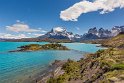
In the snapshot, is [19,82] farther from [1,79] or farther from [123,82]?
[123,82]

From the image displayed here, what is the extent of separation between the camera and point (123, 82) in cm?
2034

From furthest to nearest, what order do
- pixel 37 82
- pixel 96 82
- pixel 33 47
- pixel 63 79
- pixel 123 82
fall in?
pixel 33 47 < pixel 37 82 < pixel 63 79 < pixel 96 82 < pixel 123 82

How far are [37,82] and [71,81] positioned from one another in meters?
12.8

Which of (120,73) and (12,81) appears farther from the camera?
(12,81)

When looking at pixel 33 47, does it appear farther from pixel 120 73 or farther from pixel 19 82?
pixel 120 73

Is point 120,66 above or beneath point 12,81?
above

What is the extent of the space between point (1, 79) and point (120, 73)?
34533 mm

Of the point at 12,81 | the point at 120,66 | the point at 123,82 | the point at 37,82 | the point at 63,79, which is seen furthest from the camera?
the point at 12,81

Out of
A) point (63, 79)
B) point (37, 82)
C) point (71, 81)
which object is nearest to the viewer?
point (71, 81)

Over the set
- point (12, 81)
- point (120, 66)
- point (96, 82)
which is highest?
point (120, 66)

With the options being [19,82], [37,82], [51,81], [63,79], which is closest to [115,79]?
[63,79]

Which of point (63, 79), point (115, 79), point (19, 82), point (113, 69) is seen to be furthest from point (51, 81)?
point (115, 79)

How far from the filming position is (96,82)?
77.3 feet

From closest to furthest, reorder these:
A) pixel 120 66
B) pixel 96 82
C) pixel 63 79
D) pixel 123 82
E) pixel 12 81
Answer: pixel 123 82 < pixel 96 82 < pixel 120 66 < pixel 63 79 < pixel 12 81
